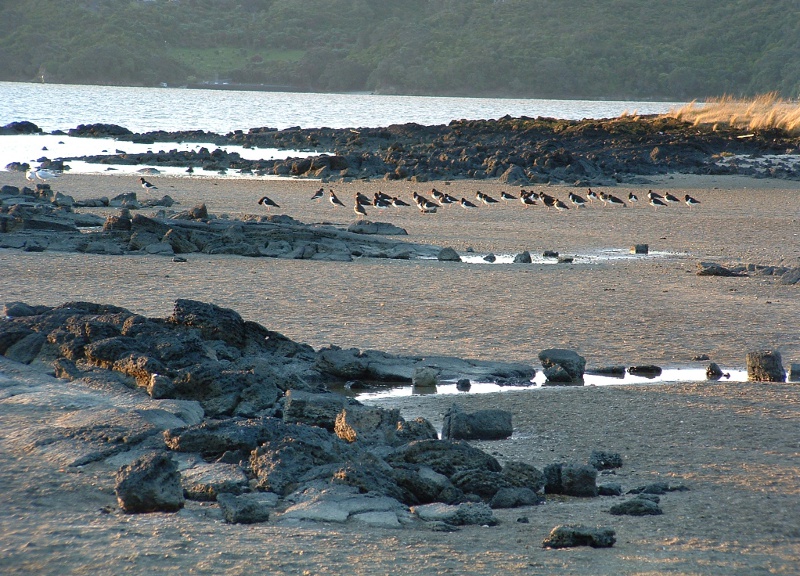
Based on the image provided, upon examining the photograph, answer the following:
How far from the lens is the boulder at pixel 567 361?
25.9 ft

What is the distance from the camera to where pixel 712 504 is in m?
4.97

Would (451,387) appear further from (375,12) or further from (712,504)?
(375,12)

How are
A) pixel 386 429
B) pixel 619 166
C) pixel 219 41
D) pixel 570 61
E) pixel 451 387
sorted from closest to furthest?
pixel 386 429 < pixel 451 387 < pixel 619 166 < pixel 570 61 < pixel 219 41

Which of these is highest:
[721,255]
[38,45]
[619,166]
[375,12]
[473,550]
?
[375,12]

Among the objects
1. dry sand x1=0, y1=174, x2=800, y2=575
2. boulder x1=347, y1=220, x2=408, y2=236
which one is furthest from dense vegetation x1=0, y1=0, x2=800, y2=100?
dry sand x1=0, y1=174, x2=800, y2=575

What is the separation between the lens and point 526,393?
746 centimetres

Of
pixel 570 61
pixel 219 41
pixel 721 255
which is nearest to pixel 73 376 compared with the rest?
pixel 721 255

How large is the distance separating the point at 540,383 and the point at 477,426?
5.71 ft

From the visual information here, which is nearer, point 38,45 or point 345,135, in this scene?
point 345,135

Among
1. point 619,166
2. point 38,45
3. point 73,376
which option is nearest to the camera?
point 73,376

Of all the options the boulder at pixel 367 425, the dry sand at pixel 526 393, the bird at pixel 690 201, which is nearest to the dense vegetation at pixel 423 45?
the bird at pixel 690 201

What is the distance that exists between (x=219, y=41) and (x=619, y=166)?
13298cm

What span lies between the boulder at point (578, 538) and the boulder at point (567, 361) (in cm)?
358

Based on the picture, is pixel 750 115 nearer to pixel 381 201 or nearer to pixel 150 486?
pixel 381 201
